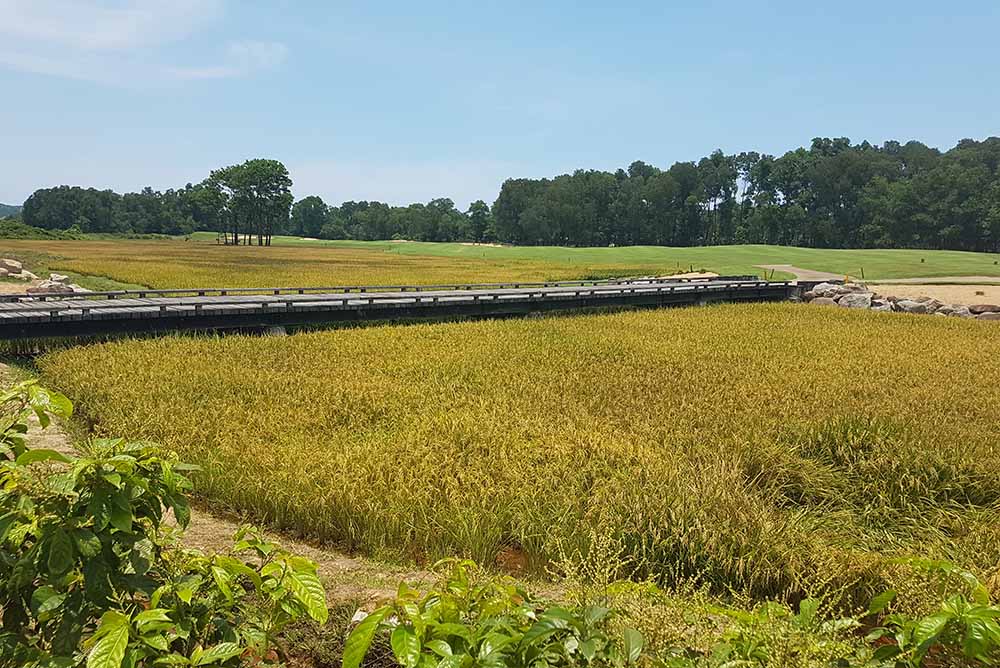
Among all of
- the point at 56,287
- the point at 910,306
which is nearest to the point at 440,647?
the point at 56,287

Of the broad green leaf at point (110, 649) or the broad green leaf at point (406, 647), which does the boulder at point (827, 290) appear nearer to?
the broad green leaf at point (406, 647)

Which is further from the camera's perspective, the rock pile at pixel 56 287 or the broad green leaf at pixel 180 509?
the rock pile at pixel 56 287

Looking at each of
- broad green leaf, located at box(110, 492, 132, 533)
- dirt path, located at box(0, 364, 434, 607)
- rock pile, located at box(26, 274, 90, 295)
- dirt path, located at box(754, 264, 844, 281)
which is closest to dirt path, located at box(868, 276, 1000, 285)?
dirt path, located at box(754, 264, 844, 281)

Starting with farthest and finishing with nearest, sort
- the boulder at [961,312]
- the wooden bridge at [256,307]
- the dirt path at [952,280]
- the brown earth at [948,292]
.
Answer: the dirt path at [952,280]
the brown earth at [948,292]
the boulder at [961,312]
the wooden bridge at [256,307]

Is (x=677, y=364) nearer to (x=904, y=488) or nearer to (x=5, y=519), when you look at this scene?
(x=904, y=488)

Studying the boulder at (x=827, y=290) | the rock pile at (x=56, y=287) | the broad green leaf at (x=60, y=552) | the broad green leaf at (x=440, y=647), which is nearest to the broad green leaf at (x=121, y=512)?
the broad green leaf at (x=60, y=552)

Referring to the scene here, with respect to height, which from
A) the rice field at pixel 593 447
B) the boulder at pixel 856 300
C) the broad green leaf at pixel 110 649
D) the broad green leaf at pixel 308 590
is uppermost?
the broad green leaf at pixel 110 649

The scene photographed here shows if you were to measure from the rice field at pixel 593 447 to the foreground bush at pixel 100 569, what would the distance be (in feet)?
8.49

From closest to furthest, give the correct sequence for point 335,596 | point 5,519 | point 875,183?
point 5,519 < point 335,596 < point 875,183

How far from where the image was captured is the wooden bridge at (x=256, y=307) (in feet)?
53.9

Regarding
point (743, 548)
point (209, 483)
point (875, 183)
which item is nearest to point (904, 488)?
point (743, 548)

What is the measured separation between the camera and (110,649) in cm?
196

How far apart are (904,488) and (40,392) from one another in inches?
353

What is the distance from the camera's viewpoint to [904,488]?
25.8 ft
